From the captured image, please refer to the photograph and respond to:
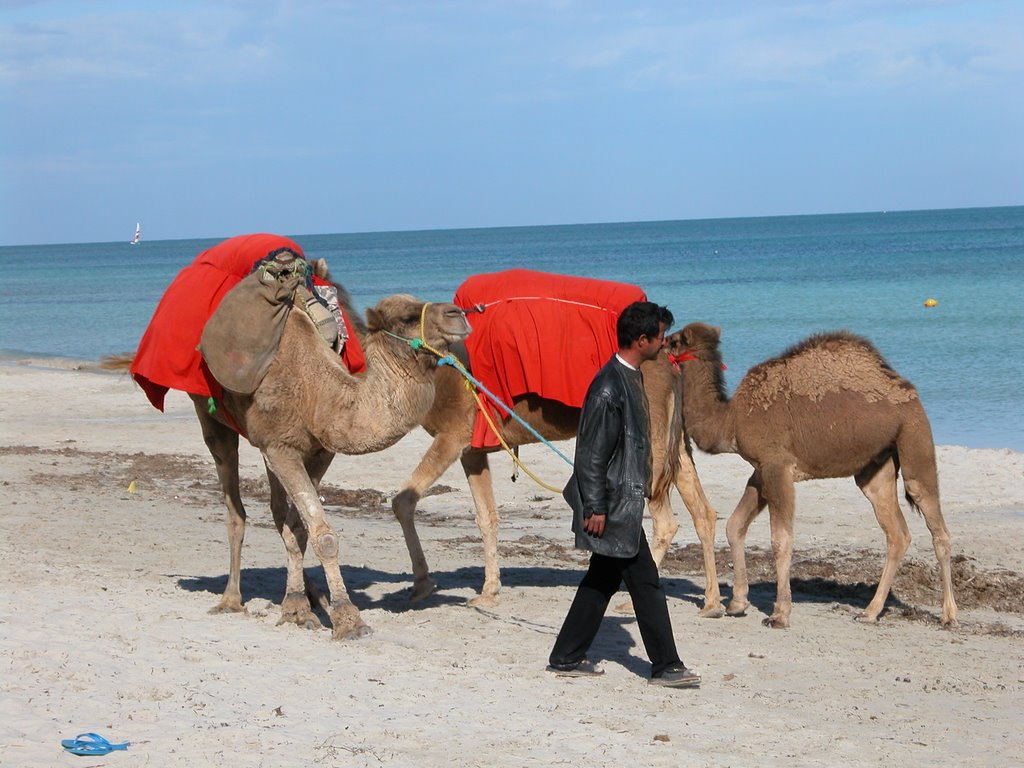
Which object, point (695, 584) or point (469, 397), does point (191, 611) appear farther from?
point (695, 584)

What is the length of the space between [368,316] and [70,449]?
399 inches

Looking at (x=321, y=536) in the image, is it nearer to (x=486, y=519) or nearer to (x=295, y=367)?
(x=295, y=367)

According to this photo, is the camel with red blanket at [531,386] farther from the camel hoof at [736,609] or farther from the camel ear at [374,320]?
the camel ear at [374,320]

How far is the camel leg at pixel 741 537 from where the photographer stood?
9242 millimetres

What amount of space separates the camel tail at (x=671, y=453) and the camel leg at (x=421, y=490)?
1.37 meters

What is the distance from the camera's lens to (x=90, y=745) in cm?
559

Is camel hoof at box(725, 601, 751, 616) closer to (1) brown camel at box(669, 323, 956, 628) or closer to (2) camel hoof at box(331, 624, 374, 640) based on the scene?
(1) brown camel at box(669, 323, 956, 628)

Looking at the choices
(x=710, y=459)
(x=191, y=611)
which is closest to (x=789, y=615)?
(x=191, y=611)

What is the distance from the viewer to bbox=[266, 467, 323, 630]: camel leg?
8.41 meters

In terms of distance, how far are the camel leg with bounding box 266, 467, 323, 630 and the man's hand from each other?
7.50ft

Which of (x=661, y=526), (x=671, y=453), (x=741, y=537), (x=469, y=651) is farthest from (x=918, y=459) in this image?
(x=469, y=651)

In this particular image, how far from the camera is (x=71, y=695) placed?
6379mm

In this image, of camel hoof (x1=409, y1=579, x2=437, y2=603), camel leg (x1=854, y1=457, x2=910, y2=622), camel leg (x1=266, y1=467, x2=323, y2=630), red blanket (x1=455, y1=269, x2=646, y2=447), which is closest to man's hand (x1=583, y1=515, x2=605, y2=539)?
red blanket (x1=455, y1=269, x2=646, y2=447)

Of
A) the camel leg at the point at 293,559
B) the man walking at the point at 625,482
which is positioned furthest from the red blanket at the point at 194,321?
the man walking at the point at 625,482
